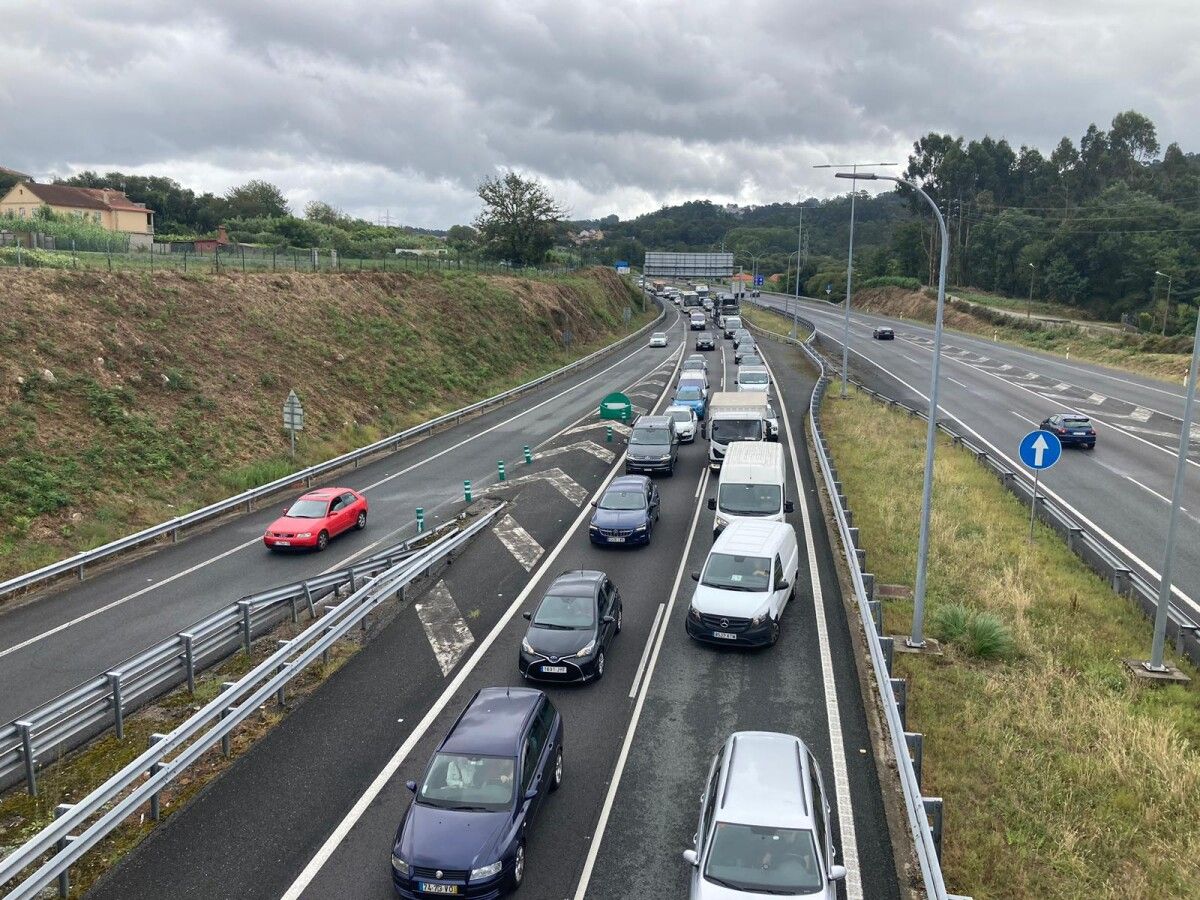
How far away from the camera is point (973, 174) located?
115062 mm

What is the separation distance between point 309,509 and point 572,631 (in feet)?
35.7

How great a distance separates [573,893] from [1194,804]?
8.07 meters

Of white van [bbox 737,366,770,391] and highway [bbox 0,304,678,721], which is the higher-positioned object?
white van [bbox 737,366,770,391]

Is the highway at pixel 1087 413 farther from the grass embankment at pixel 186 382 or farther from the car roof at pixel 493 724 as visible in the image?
the grass embankment at pixel 186 382

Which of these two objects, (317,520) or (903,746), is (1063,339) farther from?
(903,746)

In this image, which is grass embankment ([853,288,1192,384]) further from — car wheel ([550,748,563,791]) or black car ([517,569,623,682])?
car wheel ([550,748,563,791])

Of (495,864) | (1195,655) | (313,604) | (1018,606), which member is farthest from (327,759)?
(1195,655)

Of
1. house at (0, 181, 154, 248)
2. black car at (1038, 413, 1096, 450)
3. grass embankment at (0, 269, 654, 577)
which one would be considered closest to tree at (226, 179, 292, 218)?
house at (0, 181, 154, 248)

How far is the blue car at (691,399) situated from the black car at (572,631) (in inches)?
871

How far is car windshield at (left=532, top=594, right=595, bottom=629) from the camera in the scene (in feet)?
48.3

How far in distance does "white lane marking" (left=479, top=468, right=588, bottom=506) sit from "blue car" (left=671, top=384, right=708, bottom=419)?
947 centimetres

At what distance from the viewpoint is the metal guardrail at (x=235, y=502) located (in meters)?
19.4

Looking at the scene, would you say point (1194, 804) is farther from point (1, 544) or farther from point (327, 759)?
point (1, 544)

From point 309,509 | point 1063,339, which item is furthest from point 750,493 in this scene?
point 1063,339
